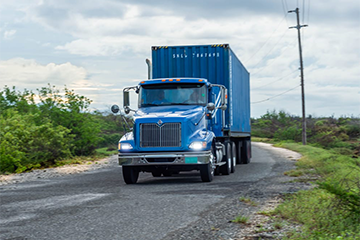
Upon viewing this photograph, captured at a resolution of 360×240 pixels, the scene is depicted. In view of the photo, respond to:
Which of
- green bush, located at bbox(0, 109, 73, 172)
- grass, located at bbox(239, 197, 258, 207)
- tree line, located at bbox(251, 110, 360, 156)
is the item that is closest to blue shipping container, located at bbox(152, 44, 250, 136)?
green bush, located at bbox(0, 109, 73, 172)

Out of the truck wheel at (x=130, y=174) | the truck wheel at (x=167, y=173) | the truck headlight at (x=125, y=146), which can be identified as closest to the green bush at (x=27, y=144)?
the truck wheel at (x=167, y=173)

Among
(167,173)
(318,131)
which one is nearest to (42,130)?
(167,173)

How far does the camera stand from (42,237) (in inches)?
241

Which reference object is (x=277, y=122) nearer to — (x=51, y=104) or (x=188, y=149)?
(x=51, y=104)

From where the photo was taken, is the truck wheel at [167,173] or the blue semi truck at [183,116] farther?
the truck wheel at [167,173]

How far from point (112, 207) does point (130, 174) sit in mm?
4347

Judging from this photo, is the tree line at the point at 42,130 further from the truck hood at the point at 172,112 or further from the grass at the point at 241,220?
the grass at the point at 241,220

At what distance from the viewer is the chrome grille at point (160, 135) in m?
12.4

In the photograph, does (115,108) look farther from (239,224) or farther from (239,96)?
(239,96)

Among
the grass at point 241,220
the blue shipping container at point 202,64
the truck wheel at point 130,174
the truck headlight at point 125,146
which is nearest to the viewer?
the grass at point 241,220

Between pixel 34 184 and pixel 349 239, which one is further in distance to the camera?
pixel 34 184

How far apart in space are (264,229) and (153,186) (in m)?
6.22

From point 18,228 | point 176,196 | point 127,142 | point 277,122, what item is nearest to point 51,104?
point 127,142

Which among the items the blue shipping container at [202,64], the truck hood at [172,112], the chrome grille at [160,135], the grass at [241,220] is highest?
the blue shipping container at [202,64]
